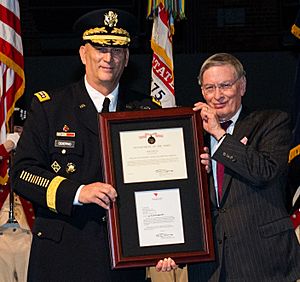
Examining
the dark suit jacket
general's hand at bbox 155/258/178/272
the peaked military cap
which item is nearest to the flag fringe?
the peaked military cap

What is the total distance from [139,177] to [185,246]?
293mm

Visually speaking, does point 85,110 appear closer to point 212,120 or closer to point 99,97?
point 99,97

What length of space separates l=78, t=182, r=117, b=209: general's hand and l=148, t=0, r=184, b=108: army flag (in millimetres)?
3770

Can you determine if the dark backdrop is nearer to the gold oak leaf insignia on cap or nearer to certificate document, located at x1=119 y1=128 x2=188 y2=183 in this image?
the gold oak leaf insignia on cap

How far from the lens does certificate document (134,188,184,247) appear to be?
8.82 feet

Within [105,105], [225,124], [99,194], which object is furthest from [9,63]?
[99,194]

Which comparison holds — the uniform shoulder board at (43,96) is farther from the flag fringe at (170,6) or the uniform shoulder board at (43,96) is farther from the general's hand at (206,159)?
the flag fringe at (170,6)

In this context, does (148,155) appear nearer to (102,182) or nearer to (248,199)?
(102,182)

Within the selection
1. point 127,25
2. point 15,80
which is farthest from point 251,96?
point 127,25

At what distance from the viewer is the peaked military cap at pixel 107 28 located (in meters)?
2.87

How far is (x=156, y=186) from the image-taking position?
271cm

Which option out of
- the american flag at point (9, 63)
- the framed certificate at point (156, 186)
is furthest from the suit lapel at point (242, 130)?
the american flag at point (9, 63)

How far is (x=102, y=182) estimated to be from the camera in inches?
107

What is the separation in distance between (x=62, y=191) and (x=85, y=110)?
345 millimetres
